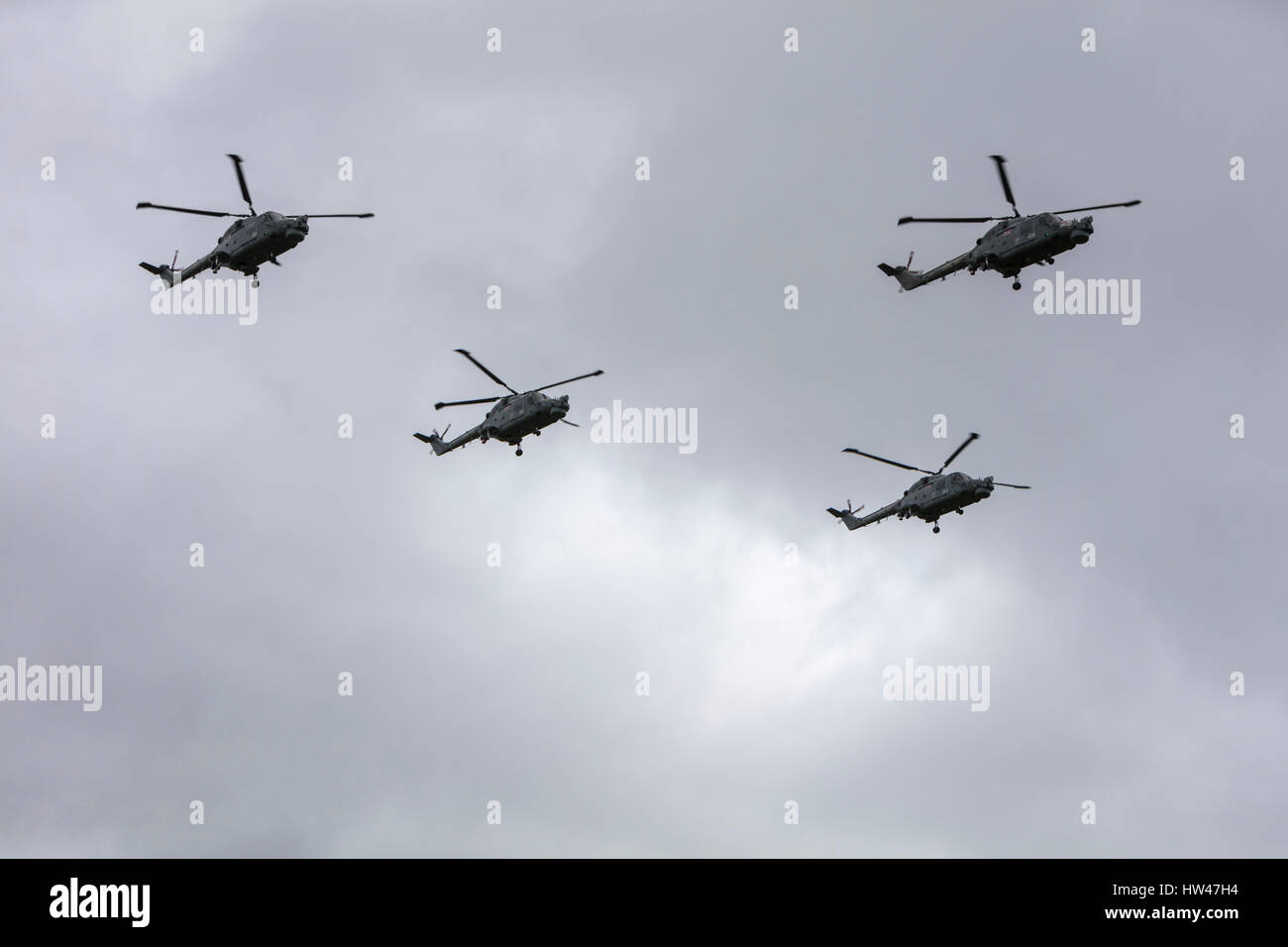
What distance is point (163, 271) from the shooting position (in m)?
99.6

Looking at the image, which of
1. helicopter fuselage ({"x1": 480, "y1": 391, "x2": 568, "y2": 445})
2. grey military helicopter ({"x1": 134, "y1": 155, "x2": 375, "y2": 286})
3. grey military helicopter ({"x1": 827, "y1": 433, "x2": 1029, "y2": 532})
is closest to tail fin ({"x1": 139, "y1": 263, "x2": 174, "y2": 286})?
grey military helicopter ({"x1": 134, "y1": 155, "x2": 375, "y2": 286})

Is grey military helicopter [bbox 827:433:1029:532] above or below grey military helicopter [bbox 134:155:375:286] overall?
below

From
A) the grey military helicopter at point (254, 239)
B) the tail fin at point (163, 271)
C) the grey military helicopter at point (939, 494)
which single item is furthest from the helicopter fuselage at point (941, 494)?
the tail fin at point (163, 271)

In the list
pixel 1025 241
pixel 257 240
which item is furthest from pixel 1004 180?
pixel 257 240

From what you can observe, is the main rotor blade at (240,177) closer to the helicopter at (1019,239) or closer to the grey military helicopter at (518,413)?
the grey military helicopter at (518,413)

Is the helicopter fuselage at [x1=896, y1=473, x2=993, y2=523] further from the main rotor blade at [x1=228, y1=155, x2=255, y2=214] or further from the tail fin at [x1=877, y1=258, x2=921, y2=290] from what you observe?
the main rotor blade at [x1=228, y1=155, x2=255, y2=214]

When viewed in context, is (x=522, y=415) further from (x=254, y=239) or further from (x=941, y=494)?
(x=941, y=494)

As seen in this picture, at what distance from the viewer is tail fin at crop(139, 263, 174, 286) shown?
9919 centimetres

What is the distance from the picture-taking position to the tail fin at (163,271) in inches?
3905

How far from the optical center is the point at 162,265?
99.8 metres

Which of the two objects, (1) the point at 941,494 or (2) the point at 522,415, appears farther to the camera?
(1) the point at 941,494

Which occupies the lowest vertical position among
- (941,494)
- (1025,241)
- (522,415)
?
(941,494)
